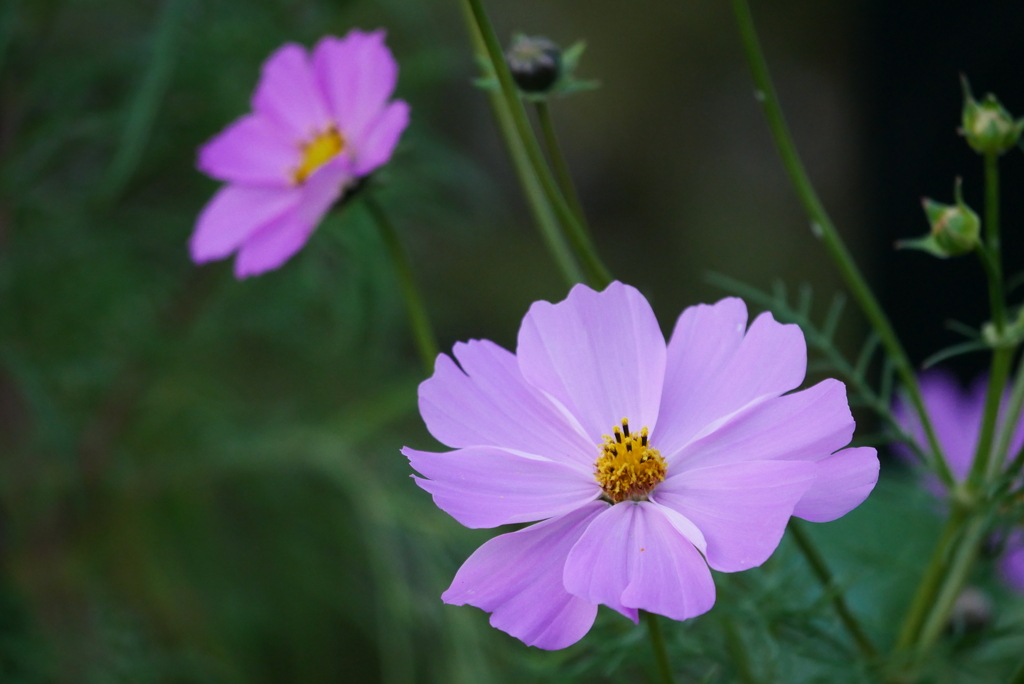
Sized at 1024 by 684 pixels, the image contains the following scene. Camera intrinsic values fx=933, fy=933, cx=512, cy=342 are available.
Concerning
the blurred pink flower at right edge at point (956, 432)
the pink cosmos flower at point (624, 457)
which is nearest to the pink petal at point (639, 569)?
the pink cosmos flower at point (624, 457)

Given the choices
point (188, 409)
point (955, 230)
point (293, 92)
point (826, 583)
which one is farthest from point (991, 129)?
point (188, 409)

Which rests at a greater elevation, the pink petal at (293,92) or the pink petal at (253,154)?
the pink petal at (293,92)

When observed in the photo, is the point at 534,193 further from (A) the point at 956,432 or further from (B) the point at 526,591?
(A) the point at 956,432

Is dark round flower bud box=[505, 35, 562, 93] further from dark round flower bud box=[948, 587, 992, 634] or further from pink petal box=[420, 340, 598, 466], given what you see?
dark round flower bud box=[948, 587, 992, 634]

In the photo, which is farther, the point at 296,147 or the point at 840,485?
the point at 296,147

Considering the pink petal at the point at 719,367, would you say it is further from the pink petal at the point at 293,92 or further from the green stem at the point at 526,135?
the pink petal at the point at 293,92

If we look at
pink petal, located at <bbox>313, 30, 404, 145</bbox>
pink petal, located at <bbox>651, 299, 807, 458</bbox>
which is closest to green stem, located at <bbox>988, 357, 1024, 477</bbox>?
pink petal, located at <bbox>651, 299, 807, 458</bbox>

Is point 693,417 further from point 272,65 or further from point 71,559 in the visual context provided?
point 71,559
